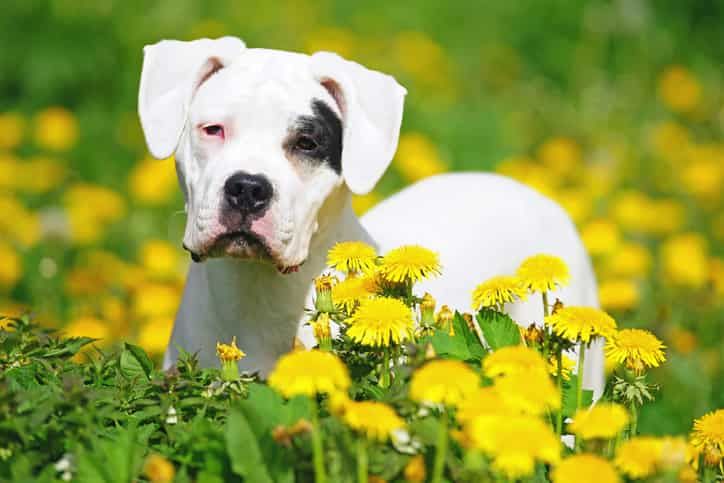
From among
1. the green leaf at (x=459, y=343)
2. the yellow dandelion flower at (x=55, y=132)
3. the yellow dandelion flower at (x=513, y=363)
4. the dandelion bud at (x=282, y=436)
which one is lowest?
the dandelion bud at (x=282, y=436)

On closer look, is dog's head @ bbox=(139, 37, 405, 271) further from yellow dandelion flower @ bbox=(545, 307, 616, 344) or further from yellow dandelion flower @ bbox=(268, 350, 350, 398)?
yellow dandelion flower @ bbox=(268, 350, 350, 398)

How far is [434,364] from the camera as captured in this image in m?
2.13

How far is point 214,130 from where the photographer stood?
3.24 metres

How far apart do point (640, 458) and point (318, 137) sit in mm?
1392

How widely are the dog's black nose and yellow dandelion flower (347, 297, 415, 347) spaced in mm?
665

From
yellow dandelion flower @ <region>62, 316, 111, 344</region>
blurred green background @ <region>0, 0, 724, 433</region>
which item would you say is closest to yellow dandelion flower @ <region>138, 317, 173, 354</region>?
blurred green background @ <region>0, 0, 724, 433</region>

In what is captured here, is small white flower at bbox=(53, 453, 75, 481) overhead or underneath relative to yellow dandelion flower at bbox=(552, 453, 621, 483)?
underneath

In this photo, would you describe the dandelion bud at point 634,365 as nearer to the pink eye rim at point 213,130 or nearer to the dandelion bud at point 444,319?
the dandelion bud at point 444,319

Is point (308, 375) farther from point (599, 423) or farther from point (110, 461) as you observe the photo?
point (599, 423)

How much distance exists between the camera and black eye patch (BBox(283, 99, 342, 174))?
3223mm

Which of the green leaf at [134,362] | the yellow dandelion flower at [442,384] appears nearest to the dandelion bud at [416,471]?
the yellow dandelion flower at [442,384]

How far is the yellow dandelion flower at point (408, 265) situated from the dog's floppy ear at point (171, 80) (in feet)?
2.98

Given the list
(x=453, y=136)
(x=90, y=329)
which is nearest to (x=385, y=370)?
(x=90, y=329)

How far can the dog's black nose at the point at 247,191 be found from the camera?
3055 mm
